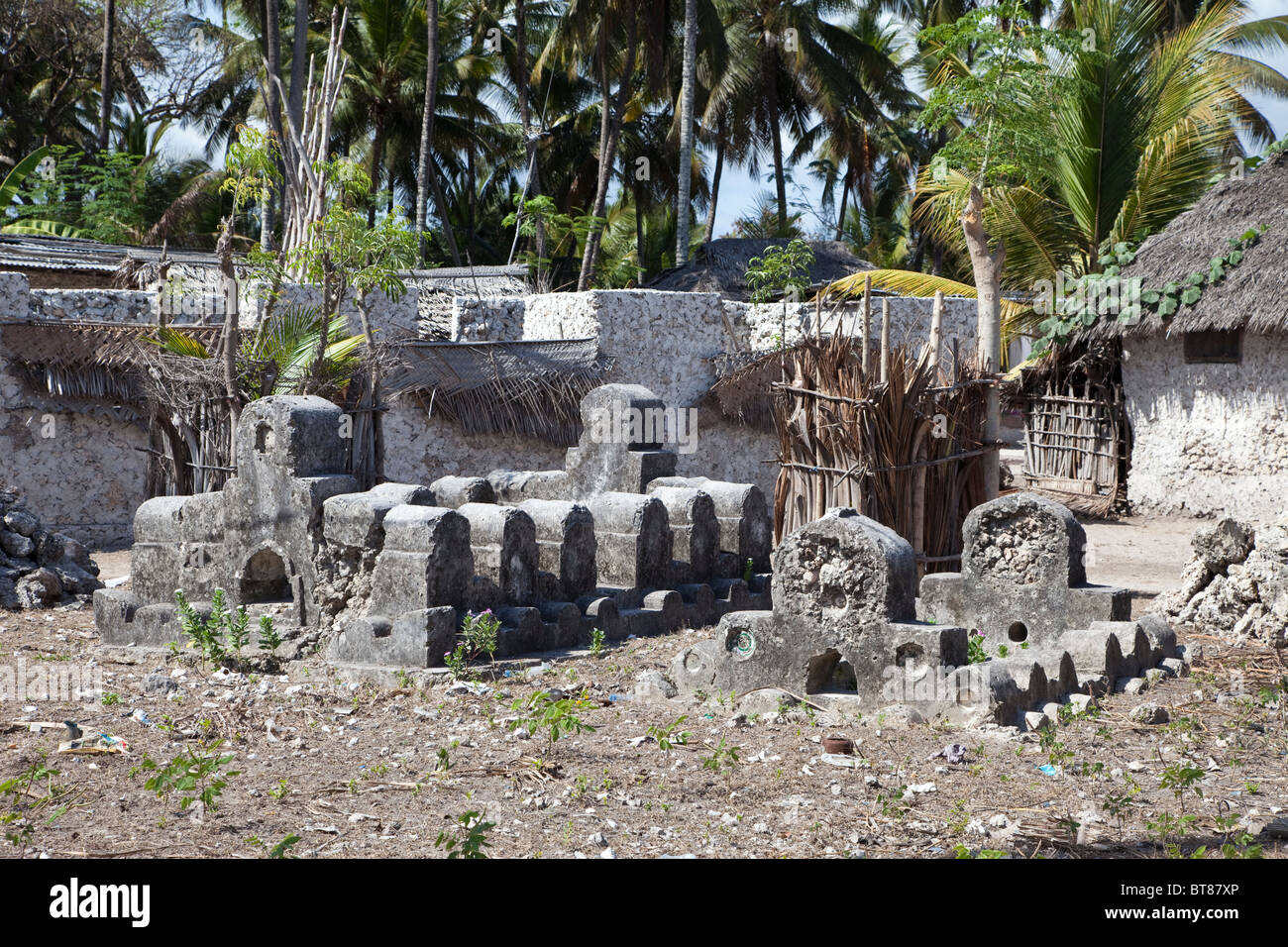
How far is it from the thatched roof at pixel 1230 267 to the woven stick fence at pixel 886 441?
16.6ft

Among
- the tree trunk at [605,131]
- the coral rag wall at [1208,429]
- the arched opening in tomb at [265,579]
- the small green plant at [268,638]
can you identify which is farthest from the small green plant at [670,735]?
the tree trunk at [605,131]

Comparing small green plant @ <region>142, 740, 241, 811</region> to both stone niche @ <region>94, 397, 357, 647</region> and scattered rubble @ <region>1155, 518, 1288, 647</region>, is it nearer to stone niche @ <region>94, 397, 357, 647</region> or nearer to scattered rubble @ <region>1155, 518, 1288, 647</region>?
stone niche @ <region>94, 397, 357, 647</region>

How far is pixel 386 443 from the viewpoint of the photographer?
40.9ft

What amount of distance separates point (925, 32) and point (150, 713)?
9.00 meters

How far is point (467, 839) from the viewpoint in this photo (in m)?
4.11

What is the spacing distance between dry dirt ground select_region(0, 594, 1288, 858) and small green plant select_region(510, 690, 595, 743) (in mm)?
→ 38

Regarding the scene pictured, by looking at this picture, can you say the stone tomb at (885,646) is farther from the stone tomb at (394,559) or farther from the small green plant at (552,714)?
the stone tomb at (394,559)

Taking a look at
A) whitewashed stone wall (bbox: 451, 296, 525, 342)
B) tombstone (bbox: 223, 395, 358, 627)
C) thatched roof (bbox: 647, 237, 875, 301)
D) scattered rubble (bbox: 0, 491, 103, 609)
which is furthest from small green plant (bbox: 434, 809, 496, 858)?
thatched roof (bbox: 647, 237, 875, 301)

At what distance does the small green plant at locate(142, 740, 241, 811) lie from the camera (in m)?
4.58

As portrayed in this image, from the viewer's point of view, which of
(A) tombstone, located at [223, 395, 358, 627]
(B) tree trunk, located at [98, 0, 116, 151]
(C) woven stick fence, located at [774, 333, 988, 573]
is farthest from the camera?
(B) tree trunk, located at [98, 0, 116, 151]

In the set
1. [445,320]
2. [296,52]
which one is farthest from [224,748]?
[296,52]

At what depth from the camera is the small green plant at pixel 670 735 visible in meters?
5.48

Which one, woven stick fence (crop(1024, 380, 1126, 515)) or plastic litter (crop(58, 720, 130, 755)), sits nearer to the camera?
plastic litter (crop(58, 720, 130, 755))

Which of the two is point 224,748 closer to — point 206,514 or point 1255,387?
point 206,514
